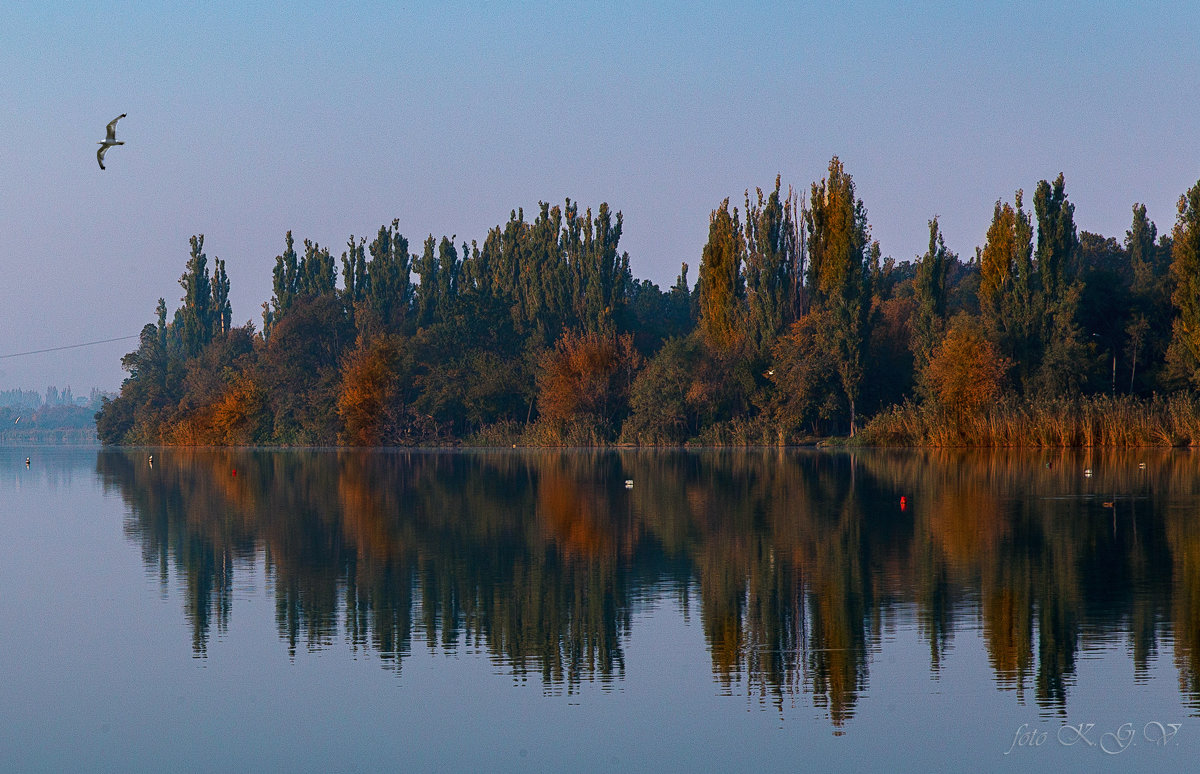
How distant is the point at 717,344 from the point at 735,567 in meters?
62.3

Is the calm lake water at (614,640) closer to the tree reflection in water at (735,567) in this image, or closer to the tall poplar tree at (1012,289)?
the tree reflection in water at (735,567)

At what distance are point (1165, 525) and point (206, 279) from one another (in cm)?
10735

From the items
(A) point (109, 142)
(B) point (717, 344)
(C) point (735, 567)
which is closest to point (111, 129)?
(A) point (109, 142)

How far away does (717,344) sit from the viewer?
260 ft


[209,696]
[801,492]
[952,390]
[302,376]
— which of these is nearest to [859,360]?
[952,390]

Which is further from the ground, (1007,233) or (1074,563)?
(1007,233)

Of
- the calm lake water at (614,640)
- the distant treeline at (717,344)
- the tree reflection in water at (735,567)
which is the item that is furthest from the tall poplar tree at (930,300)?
the calm lake water at (614,640)

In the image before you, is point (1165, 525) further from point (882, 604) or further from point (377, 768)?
point (377, 768)

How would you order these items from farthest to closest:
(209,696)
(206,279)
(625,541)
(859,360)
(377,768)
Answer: (206,279) < (859,360) < (625,541) < (209,696) < (377,768)

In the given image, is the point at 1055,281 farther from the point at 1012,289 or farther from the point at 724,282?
the point at 724,282

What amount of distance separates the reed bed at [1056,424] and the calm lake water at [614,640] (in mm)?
31366

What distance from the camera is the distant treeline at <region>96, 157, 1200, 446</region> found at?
64.6 meters

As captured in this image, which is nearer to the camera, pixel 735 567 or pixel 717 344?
pixel 735 567

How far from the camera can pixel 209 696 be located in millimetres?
10547
